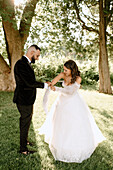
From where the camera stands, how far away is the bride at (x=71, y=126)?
3.34m

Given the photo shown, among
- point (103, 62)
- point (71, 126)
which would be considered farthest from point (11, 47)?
point (71, 126)

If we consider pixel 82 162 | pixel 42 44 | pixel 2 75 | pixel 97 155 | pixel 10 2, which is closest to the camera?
pixel 82 162

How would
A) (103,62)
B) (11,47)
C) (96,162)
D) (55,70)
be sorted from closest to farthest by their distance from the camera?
(96,162) < (11,47) < (103,62) < (55,70)

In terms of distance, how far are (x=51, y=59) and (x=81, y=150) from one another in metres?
16.1

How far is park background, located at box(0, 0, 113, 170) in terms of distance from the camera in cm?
350

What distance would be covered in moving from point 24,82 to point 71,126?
1.42 meters

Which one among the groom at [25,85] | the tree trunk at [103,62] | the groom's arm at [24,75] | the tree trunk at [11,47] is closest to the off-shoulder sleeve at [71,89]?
the groom at [25,85]

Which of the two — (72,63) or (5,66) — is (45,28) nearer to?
(5,66)

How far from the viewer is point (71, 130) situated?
3373 mm

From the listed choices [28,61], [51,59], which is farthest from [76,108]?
[51,59]

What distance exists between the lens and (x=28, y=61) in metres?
3.34

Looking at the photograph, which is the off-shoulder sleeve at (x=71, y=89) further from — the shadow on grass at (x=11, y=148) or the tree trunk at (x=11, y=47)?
the tree trunk at (x=11, y=47)

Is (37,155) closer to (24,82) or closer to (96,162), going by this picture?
(96,162)

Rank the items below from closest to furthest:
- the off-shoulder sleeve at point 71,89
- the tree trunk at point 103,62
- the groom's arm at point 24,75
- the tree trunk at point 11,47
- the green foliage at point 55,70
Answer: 1. the groom's arm at point 24,75
2. the off-shoulder sleeve at point 71,89
3. the tree trunk at point 11,47
4. the tree trunk at point 103,62
5. the green foliage at point 55,70
